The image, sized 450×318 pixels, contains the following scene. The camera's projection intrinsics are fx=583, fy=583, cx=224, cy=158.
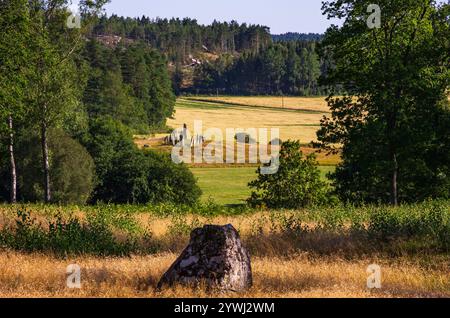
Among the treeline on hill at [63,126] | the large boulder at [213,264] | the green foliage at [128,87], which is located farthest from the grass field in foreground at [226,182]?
the large boulder at [213,264]

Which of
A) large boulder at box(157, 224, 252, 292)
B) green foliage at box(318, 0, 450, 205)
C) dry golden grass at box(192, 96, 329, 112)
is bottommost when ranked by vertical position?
dry golden grass at box(192, 96, 329, 112)

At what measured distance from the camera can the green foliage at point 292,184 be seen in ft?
166

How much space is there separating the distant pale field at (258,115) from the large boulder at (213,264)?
9461cm

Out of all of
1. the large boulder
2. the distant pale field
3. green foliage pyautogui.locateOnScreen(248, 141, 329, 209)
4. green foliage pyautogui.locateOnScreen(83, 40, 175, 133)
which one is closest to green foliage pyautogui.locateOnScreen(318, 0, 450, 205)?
the large boulder

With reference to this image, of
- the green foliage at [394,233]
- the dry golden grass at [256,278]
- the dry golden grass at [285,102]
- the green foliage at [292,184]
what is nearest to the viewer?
the dry golden grass at [256,278]

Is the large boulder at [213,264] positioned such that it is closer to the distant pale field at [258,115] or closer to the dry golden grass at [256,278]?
the dry golden grass at [256,278]

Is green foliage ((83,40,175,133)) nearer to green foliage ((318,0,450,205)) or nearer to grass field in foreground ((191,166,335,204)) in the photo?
grass field in foreground ((191,166,335,204))

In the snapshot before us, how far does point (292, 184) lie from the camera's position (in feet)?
168

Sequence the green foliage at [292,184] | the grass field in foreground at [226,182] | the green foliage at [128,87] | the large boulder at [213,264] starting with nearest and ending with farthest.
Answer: the large boulder at [213,264]
the green foliage at [292,184]
the grass field in foreground at [226,182]
the green foliage at [128,87]

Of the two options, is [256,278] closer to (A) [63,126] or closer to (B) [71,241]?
(B) [71,241]

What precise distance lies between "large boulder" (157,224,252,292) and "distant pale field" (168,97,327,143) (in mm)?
94615

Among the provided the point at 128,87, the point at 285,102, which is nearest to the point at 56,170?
the point at 128,87

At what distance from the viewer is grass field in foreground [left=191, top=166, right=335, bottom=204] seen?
68275 mm

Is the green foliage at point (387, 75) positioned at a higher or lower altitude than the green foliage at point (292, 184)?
higher
